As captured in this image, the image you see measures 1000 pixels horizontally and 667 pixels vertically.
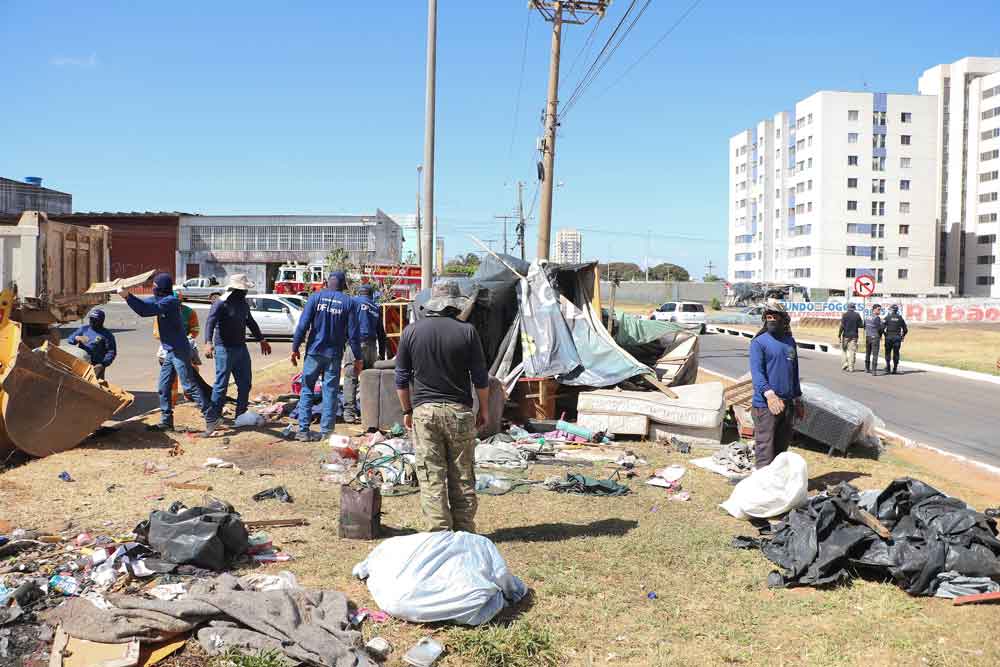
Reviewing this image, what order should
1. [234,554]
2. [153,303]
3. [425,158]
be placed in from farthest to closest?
1. [425,158]
2. [153,303]
3. [234,554]

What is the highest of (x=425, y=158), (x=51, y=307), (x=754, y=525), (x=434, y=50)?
(x=434, y=50)

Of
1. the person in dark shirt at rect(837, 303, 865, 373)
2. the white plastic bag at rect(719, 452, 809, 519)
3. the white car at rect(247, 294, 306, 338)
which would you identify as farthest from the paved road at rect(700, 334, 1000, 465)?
the white car at rect(247, 294, 306, 338)

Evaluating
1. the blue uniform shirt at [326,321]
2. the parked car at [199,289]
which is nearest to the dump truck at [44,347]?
the blue uniform shirt at [326,321]

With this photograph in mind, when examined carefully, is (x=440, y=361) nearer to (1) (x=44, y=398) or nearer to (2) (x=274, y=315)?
(1) (x=44, y=398)

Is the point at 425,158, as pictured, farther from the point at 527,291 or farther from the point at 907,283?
the point at 907,283

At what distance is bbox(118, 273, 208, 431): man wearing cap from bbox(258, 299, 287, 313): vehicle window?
1761cm

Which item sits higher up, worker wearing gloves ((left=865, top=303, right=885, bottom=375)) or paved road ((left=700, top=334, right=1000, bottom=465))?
worker wearing gloves ((left=865, top=303, right=885, bottom=375))

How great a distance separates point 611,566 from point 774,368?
281 centimetres

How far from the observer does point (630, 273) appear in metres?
138

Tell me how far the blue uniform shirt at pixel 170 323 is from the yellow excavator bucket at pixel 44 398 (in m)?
0.80

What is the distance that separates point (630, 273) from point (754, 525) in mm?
133964

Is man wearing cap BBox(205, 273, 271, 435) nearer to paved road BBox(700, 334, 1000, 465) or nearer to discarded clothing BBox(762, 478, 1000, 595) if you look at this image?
discarded clothing BBox(762, 478, 1000, 595)

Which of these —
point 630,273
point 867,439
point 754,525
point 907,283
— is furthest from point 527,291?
point 630,273

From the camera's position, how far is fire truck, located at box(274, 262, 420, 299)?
1100 inches
